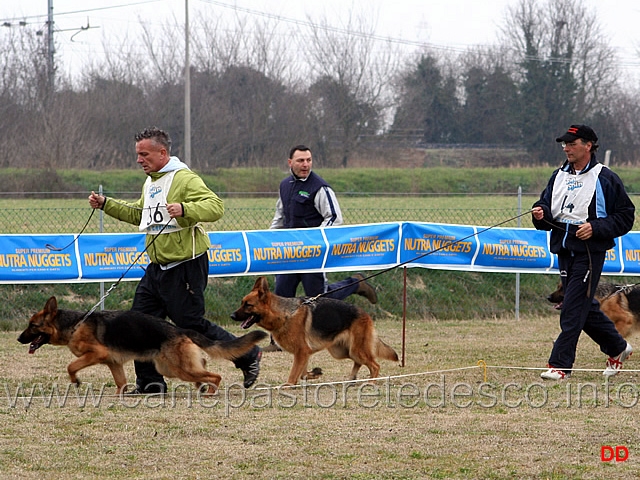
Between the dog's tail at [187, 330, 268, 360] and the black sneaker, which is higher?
the dog's tail at [187, 330, 268, 360]

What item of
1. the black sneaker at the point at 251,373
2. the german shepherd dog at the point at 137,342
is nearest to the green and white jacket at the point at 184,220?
the german shepherd dog at the point at 137,342

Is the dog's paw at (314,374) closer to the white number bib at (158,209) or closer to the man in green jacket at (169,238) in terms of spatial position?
the man in green jacket at (169,238)

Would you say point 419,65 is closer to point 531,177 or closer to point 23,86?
point 531,177

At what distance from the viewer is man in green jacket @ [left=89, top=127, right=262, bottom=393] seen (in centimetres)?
Answer: 583

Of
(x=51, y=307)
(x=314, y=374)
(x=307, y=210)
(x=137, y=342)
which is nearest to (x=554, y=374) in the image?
(x=314, y=374)

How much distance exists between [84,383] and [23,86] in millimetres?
34675

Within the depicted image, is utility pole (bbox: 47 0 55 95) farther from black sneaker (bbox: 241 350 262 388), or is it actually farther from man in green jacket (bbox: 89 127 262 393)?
black sneaker (bbox: 241 350 262 388)

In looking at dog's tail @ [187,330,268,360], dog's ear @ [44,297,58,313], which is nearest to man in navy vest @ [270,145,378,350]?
dog's tail @ [187,330,268,360]

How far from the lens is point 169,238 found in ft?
19.2

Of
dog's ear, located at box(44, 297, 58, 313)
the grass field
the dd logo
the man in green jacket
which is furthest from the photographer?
dog's ear, located at box(44, 297, 58, 313)

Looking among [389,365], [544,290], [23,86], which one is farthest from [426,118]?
[389,365]

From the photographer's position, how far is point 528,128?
52.4 meters

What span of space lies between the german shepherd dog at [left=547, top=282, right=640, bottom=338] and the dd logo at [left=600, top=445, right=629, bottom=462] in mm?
3885

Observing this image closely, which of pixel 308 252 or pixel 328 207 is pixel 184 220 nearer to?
pixel 328 207
